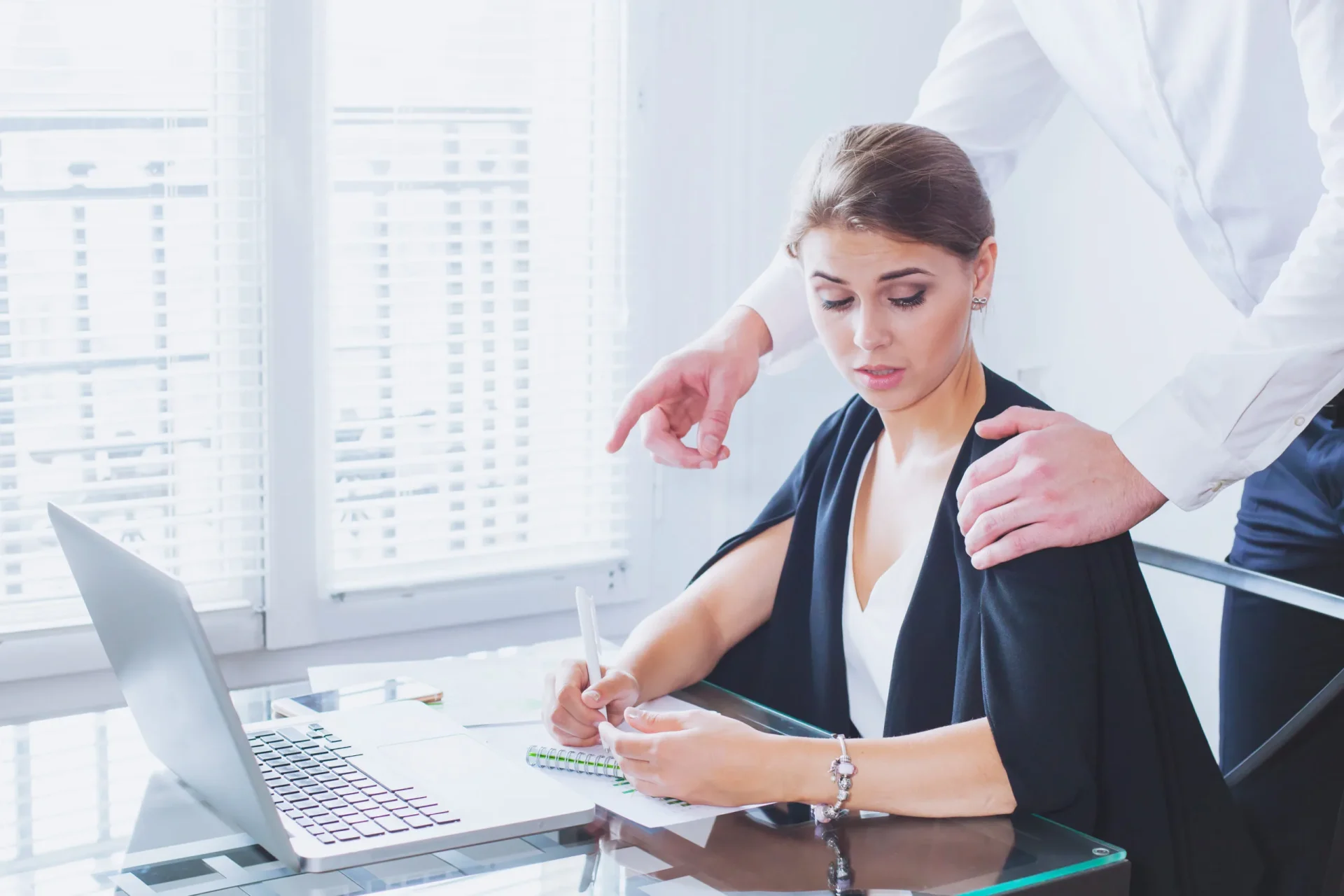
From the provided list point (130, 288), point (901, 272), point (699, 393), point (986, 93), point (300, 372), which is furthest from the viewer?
point (300, 372)

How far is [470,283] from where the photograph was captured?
255cm

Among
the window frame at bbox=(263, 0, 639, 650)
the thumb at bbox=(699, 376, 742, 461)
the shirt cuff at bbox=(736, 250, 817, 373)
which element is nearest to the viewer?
the thumb at bbox=(699, 376, 742, 461)

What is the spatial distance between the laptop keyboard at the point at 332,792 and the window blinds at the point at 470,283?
3.91ft

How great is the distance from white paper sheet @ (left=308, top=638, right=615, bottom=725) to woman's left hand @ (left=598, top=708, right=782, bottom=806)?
0.82 feet

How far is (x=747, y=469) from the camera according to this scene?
9.37 feet

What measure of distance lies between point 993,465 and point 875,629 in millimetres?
266

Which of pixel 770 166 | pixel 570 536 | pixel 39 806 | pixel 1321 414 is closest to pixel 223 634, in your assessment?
pixel 570 536

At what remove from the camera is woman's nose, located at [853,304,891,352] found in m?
1.44

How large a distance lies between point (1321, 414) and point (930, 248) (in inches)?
21.4

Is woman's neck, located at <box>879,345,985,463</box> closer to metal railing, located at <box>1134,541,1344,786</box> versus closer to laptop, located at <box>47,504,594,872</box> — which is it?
metal railing, located at <box>1134,541,1344,786</box>

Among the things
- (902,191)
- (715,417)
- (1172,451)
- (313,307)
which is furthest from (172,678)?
(313,307)

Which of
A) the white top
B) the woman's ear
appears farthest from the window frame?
the woman's ear

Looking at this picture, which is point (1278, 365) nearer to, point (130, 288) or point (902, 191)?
point (902, 191)

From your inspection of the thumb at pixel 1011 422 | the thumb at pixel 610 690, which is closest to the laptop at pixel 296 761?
the thumb at pixel 610 690
